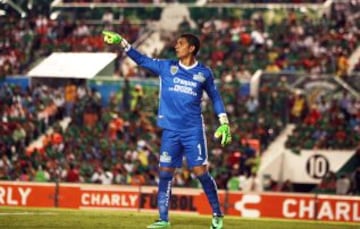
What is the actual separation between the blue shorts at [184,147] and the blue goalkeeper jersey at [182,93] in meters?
0.09

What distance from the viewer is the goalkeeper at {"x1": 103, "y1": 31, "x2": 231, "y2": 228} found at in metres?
14.6

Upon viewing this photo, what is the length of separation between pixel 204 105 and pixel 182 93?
1733 centimetres

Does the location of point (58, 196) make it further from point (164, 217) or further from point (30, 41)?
point (30, 41)

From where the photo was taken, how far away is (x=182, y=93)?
14617 millimetres

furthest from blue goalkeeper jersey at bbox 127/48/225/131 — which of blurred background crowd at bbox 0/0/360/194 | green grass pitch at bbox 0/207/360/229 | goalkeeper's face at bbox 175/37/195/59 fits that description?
blurred background crowd at bbox 0/0/360/194

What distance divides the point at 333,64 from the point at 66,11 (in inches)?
437

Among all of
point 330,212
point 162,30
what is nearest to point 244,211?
point 330,212

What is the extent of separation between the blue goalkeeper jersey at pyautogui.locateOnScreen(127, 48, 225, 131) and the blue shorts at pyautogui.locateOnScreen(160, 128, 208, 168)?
3.6 inches

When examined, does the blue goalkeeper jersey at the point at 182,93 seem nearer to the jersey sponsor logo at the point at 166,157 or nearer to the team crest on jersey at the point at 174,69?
the team crest on jersey at the point at 174,69

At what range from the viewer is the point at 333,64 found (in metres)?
34.3

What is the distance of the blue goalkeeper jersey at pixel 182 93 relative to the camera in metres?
14.6

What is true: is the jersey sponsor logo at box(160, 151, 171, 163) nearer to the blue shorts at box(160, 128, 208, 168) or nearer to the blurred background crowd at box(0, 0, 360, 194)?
the blue shorts at box(160, 128, 208, 168)

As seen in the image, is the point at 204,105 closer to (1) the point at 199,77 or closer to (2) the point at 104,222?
(2) the point at 104,222

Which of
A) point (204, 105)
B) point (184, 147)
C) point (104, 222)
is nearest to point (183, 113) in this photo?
point (184, 147)
